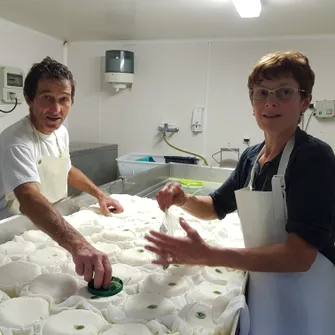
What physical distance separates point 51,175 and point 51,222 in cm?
62

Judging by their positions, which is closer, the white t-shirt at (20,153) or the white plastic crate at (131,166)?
the white t-shirt at (20,153)

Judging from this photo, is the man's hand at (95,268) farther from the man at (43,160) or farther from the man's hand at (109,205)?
the man's hand at (109,205)

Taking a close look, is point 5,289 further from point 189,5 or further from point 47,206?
point 189,5

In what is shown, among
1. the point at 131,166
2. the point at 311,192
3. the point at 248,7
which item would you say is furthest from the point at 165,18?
the point at 311,192

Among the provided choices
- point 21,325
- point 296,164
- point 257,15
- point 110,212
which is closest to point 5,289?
point 21,325

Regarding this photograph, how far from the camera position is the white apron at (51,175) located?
1.59 metres

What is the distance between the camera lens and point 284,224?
1.00 meters

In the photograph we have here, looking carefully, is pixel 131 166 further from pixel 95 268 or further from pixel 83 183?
pixel 95 268

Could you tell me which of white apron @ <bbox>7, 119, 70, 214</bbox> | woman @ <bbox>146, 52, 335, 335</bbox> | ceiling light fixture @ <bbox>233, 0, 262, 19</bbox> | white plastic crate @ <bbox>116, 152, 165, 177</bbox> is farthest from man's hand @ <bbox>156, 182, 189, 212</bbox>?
white plastic crate @ <bbox>116, 152, 165, 177</bbox>

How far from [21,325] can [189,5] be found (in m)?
1.89

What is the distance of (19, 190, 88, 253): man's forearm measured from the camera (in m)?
1.02

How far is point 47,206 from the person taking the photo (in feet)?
3.77

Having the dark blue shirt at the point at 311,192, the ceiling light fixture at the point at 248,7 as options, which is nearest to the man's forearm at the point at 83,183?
the dark blue shirt at the point at 311,192

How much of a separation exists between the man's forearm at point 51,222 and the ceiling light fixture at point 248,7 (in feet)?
4.73
